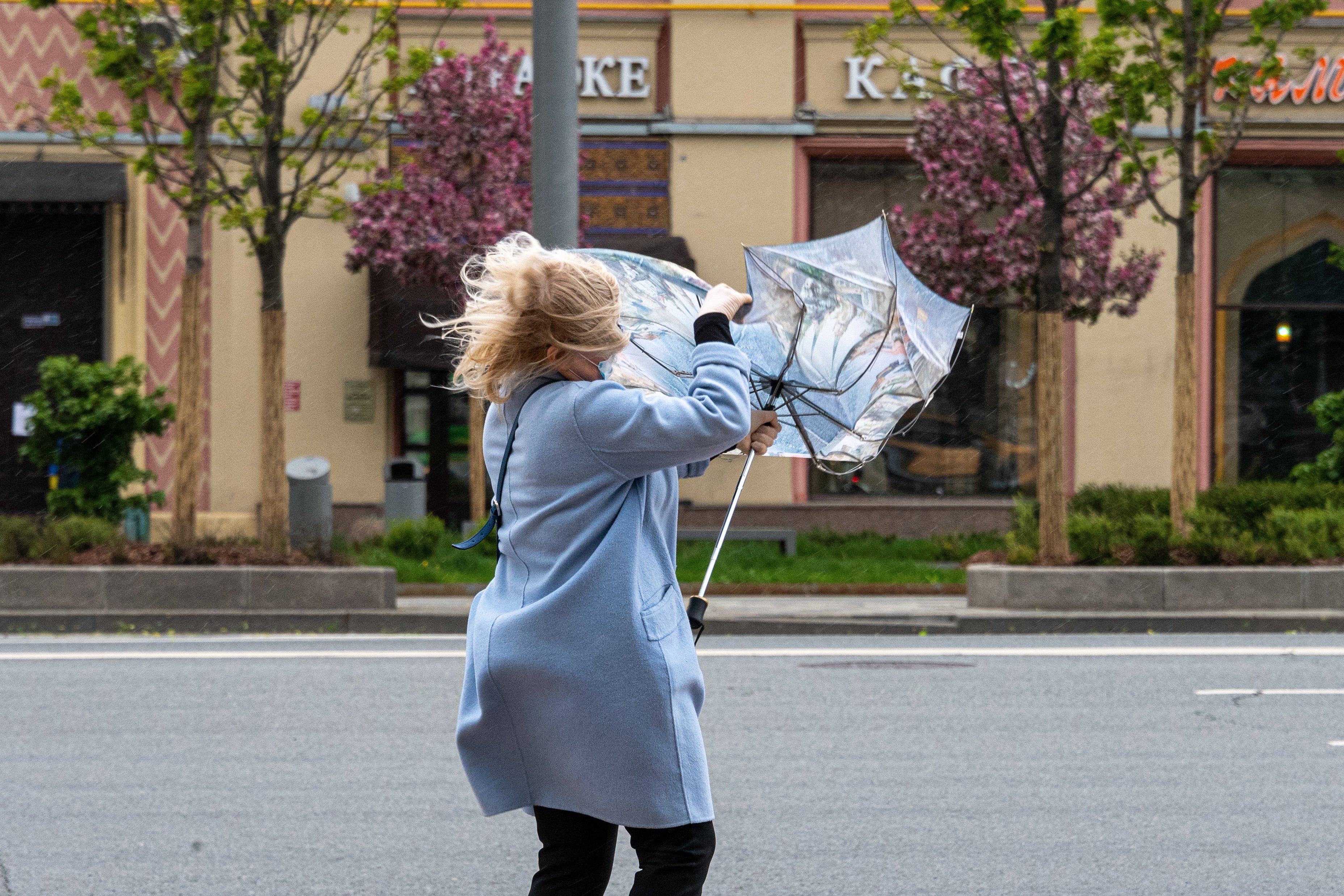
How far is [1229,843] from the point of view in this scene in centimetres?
552

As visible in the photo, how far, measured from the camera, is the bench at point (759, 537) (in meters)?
17.2

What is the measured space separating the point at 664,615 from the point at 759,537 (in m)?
14.4

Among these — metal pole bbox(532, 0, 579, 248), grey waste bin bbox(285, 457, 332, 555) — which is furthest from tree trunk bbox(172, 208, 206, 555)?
metal pole bbox(532, 0, 579, 248)

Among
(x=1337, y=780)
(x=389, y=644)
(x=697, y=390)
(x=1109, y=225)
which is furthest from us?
(x=1109, y=225)

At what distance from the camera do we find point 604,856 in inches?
118

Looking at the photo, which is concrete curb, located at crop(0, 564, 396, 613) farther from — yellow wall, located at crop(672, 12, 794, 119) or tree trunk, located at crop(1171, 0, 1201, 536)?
yellow wall, located at crop(672, 12, 794, 119)

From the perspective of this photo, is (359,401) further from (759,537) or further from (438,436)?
(759,537)

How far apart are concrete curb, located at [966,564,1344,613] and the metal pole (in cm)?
774

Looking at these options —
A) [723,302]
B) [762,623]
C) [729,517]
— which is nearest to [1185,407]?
[762,623]

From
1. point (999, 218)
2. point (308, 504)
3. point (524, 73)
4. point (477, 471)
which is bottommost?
point (308, 504)

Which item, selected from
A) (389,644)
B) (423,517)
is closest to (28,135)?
(423,517)

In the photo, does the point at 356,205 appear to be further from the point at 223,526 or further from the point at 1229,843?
the point at 1229,843

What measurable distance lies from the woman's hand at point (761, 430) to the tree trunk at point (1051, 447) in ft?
33.2

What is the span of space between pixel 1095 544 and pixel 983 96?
4.11m
